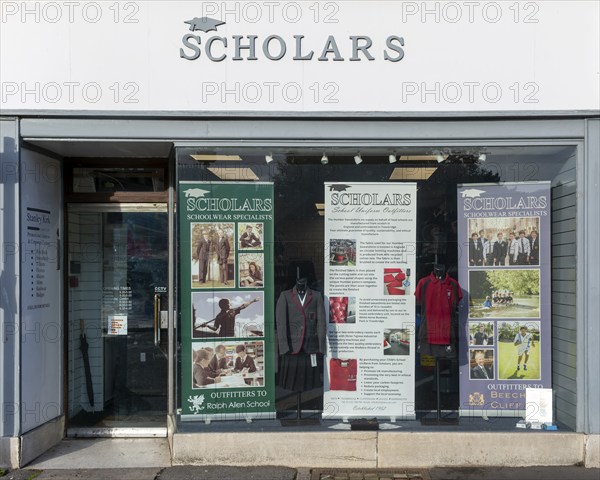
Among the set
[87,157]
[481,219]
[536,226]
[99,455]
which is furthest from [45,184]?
[536,226]

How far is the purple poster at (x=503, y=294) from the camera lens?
6105 millimetres

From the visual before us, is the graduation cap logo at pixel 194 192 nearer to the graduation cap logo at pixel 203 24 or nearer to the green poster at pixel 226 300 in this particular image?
the green poster at pixel 226 300

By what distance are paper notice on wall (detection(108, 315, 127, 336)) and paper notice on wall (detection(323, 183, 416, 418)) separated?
214cm

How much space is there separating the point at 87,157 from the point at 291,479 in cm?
366

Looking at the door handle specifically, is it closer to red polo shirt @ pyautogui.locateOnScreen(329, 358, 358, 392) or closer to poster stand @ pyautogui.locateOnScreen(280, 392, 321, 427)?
poster stand @ pyautogui.locateOnScreen(280, 392, 321, 427)

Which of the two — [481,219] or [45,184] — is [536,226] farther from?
[45,184]

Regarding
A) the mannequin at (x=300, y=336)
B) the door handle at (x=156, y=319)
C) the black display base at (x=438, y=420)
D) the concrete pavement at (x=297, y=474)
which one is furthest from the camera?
the door handle at (x=156, y=319)

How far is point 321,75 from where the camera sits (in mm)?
5836

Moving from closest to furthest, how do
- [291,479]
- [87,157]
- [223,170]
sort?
[291,479], [223,170], [87,157]

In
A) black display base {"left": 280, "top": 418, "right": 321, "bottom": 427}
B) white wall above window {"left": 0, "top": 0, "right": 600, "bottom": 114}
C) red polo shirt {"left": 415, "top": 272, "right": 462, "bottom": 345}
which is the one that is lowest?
black display base {"left": 280, "top": 418, "right": 321, "bottom": 427}

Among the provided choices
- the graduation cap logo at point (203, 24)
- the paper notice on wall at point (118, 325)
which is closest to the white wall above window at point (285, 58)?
the graduation cap logo at point (203, 24)

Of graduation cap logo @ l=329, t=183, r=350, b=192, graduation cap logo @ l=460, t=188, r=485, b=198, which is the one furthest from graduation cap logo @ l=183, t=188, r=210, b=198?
graduation cap logo @ l=460, t=188, r=485, b=198

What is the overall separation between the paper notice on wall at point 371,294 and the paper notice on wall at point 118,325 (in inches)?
84.4

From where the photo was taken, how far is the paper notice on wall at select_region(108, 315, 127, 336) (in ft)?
22.4
